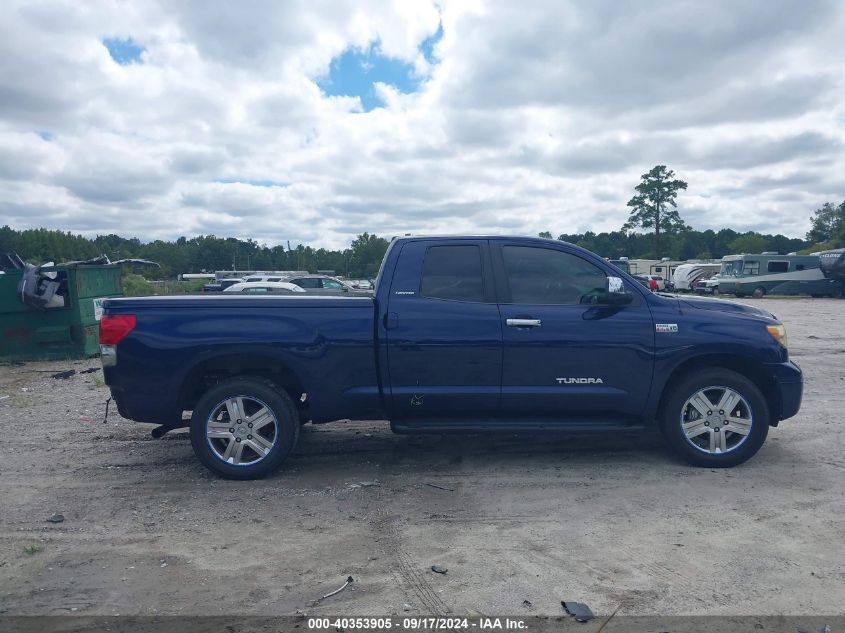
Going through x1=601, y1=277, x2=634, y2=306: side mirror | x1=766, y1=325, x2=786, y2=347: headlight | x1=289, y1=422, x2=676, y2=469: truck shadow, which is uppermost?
x1=601, y1=277, x2=634, y2=306: side mirror

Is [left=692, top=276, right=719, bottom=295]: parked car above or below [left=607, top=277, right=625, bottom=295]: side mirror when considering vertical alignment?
below

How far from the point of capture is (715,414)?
589cm

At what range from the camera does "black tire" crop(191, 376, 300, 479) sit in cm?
570

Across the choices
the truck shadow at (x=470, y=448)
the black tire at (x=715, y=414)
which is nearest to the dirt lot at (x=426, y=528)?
the truck shadow at (x=470, y=448)

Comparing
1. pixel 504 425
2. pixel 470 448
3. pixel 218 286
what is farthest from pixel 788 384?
pixel 218 286

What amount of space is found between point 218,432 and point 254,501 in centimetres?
71

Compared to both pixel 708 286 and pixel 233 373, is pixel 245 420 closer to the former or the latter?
pixel 233 373

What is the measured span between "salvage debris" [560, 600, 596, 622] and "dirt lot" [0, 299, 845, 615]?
0.20 feet

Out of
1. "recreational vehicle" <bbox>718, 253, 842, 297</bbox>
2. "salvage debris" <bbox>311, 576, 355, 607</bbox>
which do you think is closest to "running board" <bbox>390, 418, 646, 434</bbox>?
"salvage debris" <bbox>311, 576, 355, 607</bbox>

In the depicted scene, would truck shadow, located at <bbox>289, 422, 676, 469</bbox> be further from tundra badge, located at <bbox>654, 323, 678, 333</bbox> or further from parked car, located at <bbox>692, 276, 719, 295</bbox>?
parked car, located at <bbox>692, 276, 719, 295</bbox>

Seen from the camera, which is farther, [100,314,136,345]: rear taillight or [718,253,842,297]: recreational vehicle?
[718,253,842,297]: recreational vehicle

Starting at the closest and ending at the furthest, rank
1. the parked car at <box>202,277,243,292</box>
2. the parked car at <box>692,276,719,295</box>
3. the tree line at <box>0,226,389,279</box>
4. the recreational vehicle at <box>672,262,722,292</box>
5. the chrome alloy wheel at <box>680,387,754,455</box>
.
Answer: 1. the chrome alloy wheel at <box>680,387,754,455</box>
2. the parked car at <box>202,277,243,292</box>
3. the parked car at <box>692,276,719,295</box>
4. the recreational vehicle at <box>672,262,722,292</box>
5. the tree line at <box>0,226,389,279</box>

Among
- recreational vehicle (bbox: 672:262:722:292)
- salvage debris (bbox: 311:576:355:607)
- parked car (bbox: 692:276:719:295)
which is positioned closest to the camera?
salvage debris (bbox: 311:576:355:607)

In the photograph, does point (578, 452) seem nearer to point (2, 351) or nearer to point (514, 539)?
point (514, 539)
